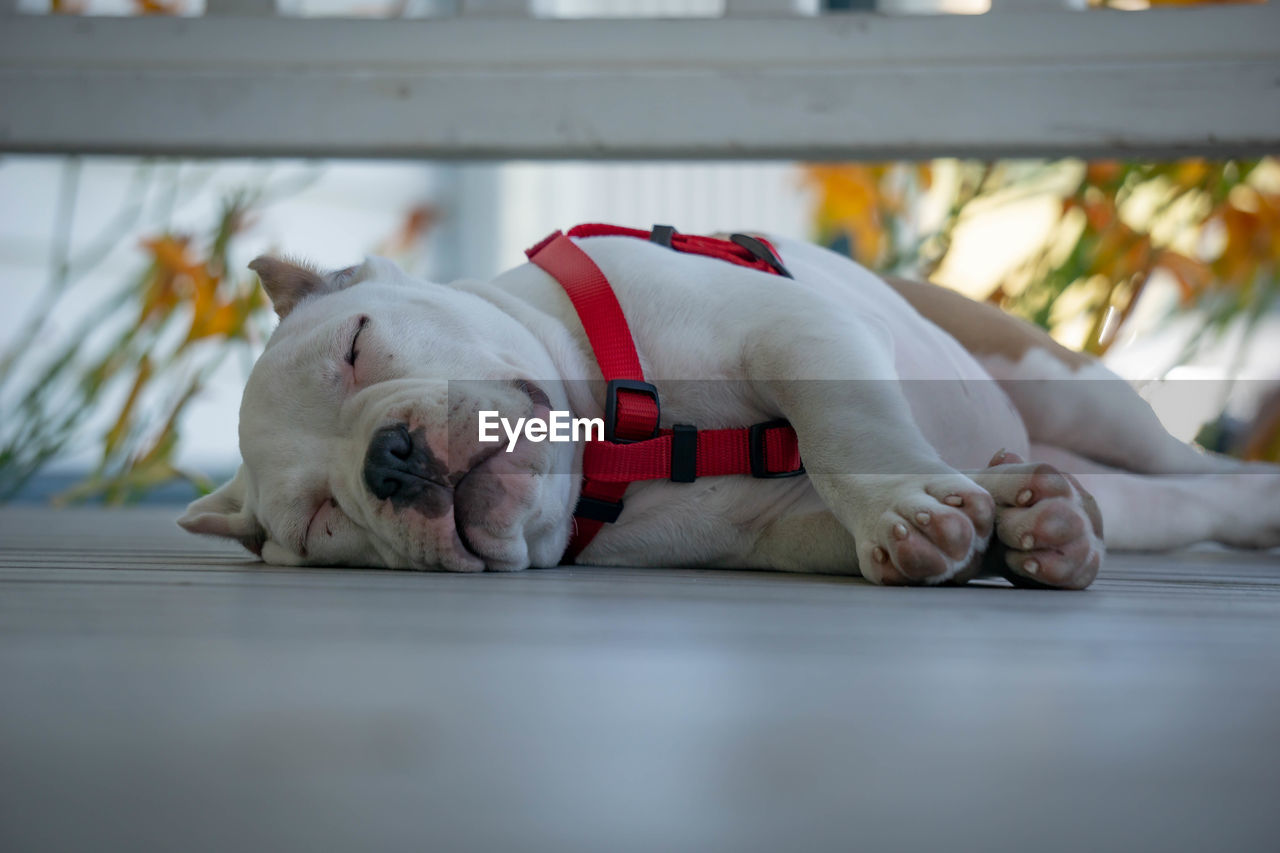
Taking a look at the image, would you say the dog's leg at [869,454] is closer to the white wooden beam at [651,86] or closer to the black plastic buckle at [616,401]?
the black plastic buckle at [616,401]

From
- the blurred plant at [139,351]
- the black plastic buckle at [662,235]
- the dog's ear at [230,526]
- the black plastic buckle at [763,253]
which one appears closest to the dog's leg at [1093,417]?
the black plastic buckle at [763,253]

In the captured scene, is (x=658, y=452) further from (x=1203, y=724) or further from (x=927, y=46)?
(x=927, y=46)

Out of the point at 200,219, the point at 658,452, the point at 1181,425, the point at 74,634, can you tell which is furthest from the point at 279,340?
the point at 200,219

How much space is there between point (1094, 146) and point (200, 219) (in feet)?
10.7

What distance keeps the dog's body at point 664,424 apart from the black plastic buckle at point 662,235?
48 mm

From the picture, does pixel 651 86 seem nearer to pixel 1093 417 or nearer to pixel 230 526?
pixel 1093 417

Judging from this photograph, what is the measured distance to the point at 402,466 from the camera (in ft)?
3.57

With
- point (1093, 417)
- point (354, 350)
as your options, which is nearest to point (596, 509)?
point (354, 350)

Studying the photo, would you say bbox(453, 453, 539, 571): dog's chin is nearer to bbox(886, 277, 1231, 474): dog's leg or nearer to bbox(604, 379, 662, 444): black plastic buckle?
bbox(604, 379, 662, 444): black plastic buckle

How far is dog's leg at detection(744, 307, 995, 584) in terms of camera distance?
97 cm

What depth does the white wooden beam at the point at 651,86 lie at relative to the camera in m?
2.10

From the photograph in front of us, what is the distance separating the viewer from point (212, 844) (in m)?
Answer: 0.36

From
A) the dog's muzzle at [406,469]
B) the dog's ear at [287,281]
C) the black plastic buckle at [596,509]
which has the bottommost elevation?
the black plastic buckle at [596,509]

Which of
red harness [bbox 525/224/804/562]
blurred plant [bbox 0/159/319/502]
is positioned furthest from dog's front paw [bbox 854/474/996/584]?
blurred plant [bbox 0/159/319/502]
